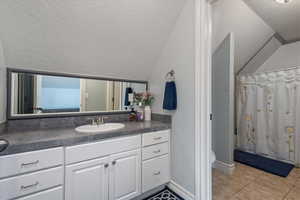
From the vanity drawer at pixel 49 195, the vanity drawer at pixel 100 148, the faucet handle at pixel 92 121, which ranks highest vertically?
the faucet handle at pixel 92 121

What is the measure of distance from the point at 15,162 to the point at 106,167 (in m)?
0.65

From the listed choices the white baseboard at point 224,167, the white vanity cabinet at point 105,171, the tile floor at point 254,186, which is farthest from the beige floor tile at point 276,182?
the white vanity cabinet at point 105,171

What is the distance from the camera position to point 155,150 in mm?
1667

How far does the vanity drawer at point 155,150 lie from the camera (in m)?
1.59

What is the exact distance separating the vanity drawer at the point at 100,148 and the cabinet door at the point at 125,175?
65 millimetres

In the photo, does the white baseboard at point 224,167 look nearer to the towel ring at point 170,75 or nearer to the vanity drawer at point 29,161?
the towel ring at point 170,75

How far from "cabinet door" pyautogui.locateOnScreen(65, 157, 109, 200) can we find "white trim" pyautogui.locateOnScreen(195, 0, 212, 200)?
945mm

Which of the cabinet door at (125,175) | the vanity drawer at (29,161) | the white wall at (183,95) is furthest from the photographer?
the white wall at (183,95)

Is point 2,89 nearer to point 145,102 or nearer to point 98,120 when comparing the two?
point 98,120

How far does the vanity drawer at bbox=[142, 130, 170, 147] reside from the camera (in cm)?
158

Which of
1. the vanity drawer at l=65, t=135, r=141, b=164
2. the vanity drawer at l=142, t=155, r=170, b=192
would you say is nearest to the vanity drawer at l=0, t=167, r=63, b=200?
the vanity drawer at l=65, t=135, r=141, b=164

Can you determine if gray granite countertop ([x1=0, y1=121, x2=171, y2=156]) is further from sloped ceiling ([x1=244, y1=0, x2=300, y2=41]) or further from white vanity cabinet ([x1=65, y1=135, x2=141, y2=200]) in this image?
sloped ceiling ([x1=244, y1=0, x2=300, y2=41])

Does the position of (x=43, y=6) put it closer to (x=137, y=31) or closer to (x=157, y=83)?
(x=137, y=31)

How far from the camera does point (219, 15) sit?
6.31ft
